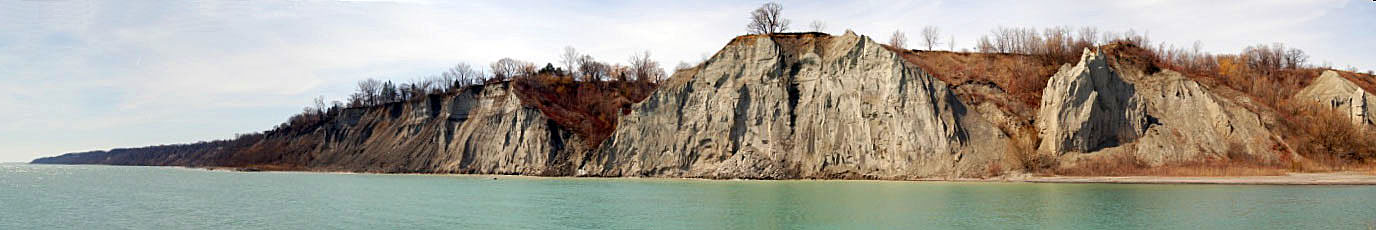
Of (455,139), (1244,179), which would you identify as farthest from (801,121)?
(455,139)

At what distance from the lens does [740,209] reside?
29.5m

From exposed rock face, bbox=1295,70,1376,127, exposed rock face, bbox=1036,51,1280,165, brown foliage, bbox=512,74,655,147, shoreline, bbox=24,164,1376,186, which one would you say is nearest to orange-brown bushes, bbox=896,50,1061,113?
exposed rock face, bbox=1036,51,1280,165

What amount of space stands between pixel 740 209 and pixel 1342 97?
45.2 m

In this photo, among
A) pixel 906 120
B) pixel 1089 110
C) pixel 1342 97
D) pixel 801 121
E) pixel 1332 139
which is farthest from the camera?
pixel 801 121

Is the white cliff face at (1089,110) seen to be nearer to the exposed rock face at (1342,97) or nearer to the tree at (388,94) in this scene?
the exposed rock face at (1342,97)

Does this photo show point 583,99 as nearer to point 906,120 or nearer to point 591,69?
point 591,69

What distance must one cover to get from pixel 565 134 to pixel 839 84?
75.9 feet

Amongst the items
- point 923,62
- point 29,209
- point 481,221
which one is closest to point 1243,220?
point 481,221

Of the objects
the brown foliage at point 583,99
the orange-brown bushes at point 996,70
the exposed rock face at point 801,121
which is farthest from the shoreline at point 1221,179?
the brown foliage at point 583,99

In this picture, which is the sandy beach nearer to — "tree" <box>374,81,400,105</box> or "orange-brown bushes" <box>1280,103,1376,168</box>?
"orange-brown bushes" <box>1280,103,1376,168</box>

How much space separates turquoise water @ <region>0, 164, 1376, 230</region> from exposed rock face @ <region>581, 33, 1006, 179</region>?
35.8 ft

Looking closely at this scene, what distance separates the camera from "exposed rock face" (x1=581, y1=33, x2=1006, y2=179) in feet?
172

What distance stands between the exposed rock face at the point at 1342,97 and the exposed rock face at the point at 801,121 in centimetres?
2115

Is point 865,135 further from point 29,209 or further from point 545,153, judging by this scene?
point 29,209
